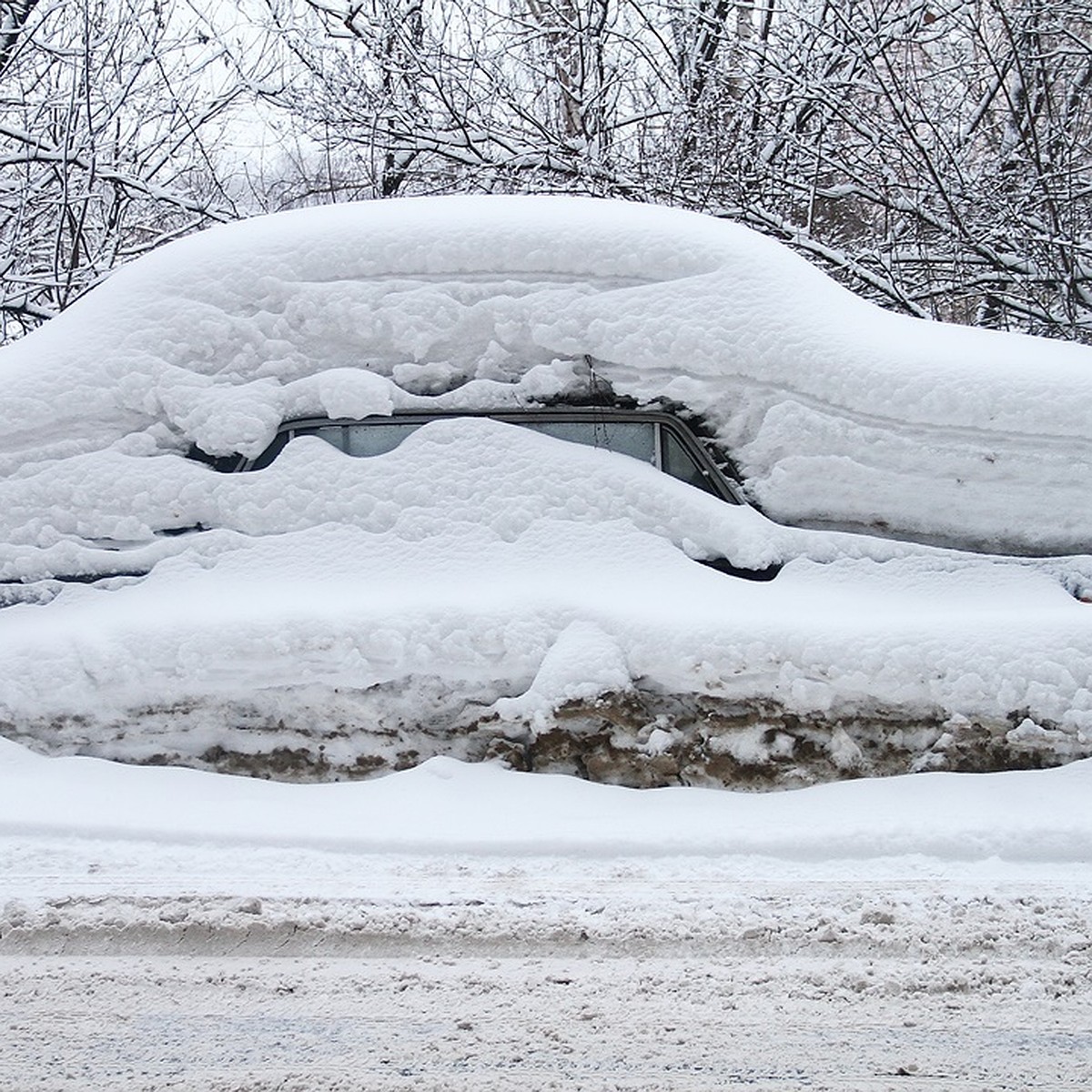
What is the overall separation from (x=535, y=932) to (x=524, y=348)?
A: 1.83 metres

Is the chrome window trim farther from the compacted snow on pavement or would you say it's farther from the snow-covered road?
the snow-covered road

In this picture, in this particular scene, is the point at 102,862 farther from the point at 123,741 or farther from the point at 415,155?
the point at 415,155

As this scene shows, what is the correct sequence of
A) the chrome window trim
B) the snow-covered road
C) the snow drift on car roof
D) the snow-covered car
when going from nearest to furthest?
1. the snow-covered road
2. the snow-covered car
3. the snow drift on car roof
4. the chrome window trim

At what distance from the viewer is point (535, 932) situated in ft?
8.51

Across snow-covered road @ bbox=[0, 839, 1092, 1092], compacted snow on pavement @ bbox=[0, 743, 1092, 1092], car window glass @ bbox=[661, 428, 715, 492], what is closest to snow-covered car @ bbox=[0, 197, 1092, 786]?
car window glass @ bbox=[661, 428, 715, 492]

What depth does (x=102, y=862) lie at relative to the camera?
2.94 meters

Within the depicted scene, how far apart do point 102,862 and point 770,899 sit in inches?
69.4

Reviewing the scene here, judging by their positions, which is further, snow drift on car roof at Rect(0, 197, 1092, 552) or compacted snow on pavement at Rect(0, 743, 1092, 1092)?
snow drift on car roof at Rect(0, 197, 1092, 552)

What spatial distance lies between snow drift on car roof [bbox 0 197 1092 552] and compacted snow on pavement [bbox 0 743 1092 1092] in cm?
96

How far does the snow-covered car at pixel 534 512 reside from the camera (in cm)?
315

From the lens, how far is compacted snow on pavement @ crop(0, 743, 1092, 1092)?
6.95 feet

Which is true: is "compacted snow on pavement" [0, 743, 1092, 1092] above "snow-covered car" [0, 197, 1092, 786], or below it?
below

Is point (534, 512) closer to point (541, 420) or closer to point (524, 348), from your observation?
point (541, 420)

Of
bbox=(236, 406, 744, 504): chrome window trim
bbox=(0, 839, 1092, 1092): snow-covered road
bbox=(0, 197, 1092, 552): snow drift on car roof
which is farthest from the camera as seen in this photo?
bbox=(236, 406, 744, 504): chrome window trim
